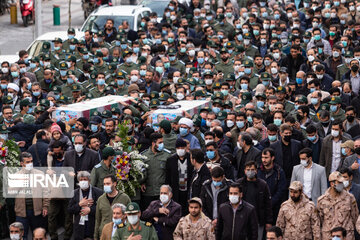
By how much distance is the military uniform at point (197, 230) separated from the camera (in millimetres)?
14938

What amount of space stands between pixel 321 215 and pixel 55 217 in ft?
15.7

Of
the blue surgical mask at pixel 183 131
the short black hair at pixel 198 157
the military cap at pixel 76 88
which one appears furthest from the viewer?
the military cap at pixel 76 88

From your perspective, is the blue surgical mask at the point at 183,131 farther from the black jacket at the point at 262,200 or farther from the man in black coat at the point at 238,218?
the man in black coat at the point at 238,218

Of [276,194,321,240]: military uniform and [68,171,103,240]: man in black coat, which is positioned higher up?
[276,194,321,240]: military uniform

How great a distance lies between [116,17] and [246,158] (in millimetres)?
13993

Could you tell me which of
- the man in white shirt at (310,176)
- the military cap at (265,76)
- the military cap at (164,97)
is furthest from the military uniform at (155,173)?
the military cap at (265,76)

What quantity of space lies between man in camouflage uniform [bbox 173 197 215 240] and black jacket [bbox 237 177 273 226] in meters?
1.36

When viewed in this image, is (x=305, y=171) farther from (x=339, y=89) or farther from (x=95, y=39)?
(x=95, y=39)

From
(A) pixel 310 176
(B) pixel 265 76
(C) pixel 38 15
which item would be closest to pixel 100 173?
(A) pixel 310 176

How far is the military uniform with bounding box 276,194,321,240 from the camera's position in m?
15.4

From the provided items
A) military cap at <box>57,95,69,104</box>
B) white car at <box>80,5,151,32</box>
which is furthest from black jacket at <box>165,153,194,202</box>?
white car at <box>80,5,151,32</box>

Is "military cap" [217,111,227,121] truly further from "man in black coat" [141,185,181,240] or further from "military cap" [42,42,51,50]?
"military cap" [42,42,51,50]

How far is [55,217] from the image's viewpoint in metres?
17.9

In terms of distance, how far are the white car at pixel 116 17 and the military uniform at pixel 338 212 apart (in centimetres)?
1554
